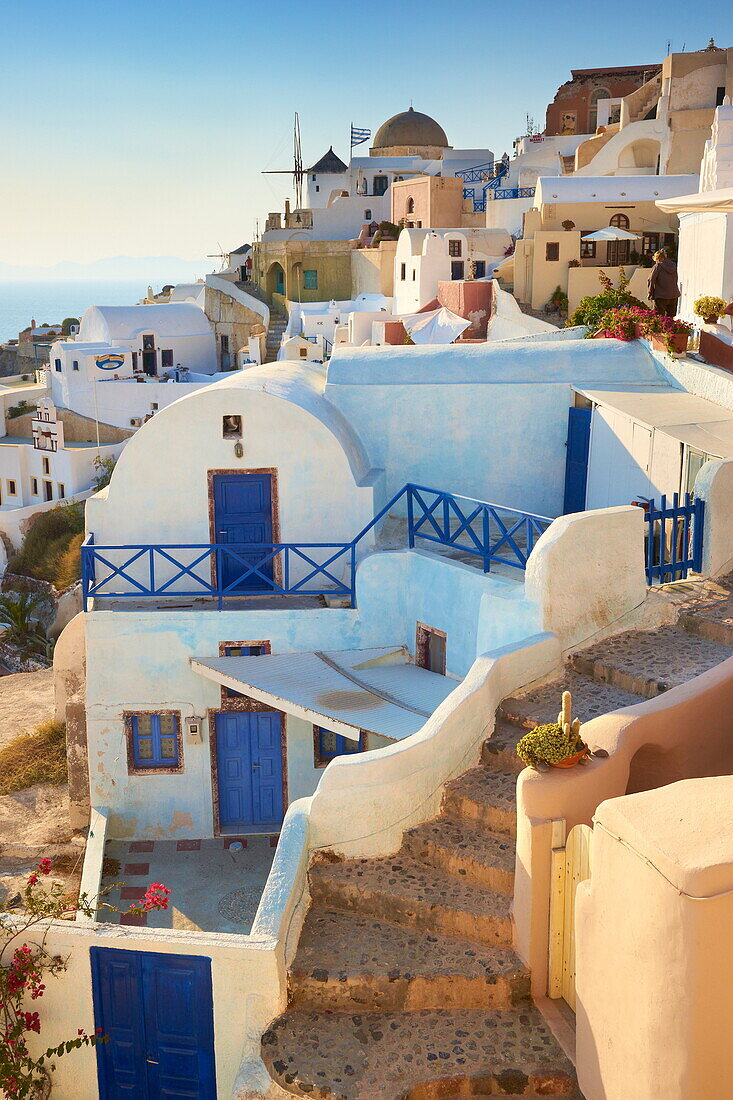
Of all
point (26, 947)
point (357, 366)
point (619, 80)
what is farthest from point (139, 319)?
point (26, 947)

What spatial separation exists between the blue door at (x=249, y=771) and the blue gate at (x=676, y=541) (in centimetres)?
596

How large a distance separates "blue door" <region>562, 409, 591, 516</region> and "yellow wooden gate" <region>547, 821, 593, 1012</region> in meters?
9.46

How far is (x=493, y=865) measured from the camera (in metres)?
8.33

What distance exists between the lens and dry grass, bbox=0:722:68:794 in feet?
57.2

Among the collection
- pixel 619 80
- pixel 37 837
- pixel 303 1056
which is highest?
pixel 619 80

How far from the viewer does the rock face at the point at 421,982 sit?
23.3ft

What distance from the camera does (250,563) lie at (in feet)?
51.5

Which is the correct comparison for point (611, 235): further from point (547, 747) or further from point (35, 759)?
point (547, 747)

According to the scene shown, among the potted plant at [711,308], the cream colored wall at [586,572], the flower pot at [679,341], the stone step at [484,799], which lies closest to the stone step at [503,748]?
the stone step at [484,799]

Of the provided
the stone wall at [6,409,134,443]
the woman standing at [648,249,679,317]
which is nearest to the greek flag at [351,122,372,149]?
the stone wall at [6,409,134,443]

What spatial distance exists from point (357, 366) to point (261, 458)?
98.8 inches

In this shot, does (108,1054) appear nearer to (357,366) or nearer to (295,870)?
(295,870)

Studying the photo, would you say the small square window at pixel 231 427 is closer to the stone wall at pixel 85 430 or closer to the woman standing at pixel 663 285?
the woman standing at pixel 663 285

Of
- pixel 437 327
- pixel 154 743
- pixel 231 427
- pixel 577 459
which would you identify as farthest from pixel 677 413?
pixel 437 327
